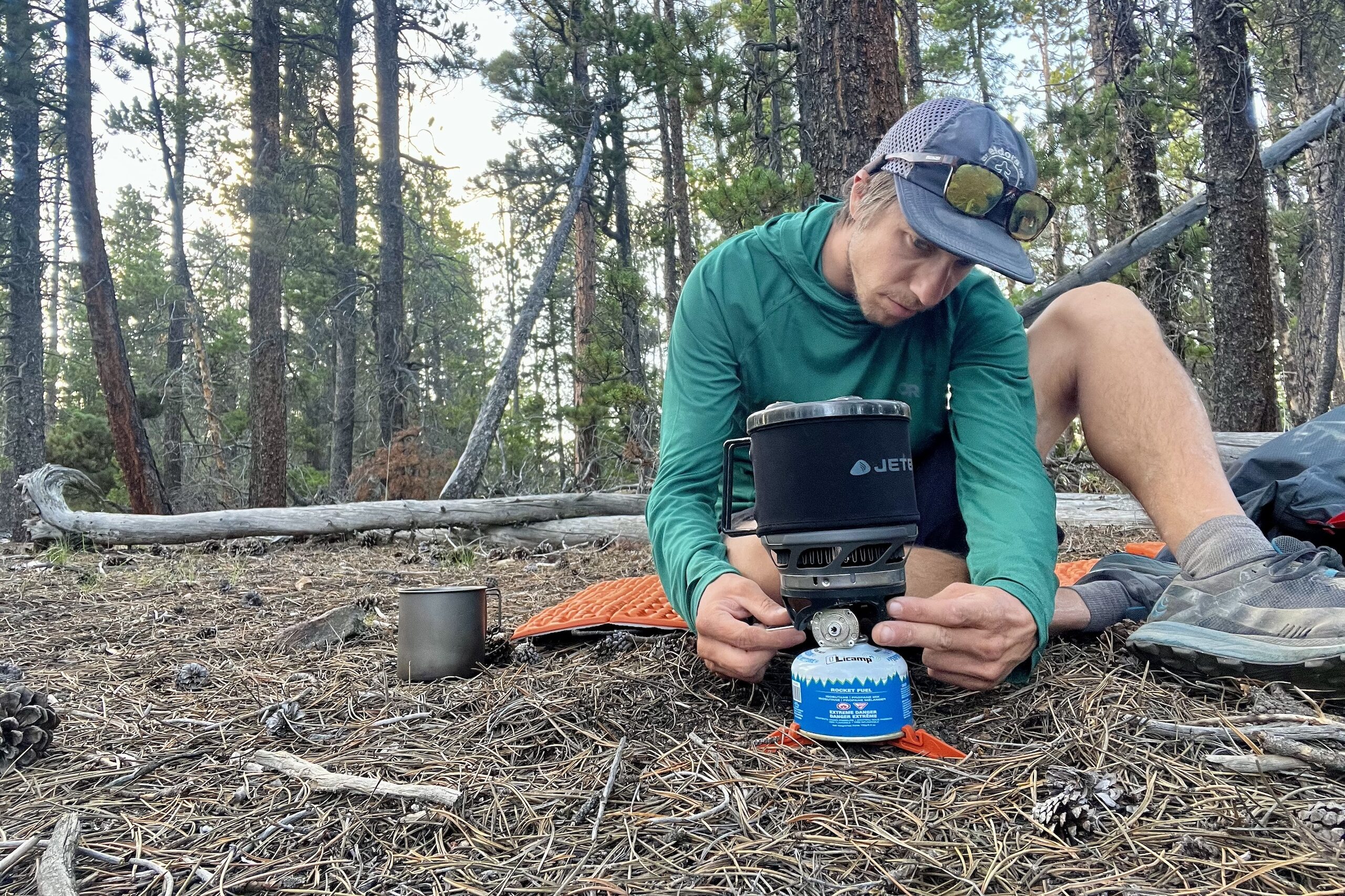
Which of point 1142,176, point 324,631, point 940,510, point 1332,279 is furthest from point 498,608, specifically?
point 1332,279

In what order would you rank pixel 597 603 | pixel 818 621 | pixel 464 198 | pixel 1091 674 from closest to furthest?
pixel 818 621 < pixel 1091 674 < pixel 597 603 < pixel 464 198

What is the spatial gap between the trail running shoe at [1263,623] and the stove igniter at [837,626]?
0.78 metres

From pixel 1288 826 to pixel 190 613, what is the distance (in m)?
3.69

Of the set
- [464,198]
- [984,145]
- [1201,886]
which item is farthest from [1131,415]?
[464,198]

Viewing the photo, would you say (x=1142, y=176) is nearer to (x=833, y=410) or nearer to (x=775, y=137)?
(x=775, y=137)

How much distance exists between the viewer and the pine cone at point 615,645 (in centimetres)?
231

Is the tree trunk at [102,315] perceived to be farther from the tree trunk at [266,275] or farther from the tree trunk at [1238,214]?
the tree trunk at [1238,214]

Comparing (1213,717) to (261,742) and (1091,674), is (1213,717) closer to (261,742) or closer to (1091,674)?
(1091,674)

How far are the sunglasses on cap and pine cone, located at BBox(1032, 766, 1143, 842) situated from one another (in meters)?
1.15

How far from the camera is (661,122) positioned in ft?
43.7

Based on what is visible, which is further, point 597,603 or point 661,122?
point 661,122

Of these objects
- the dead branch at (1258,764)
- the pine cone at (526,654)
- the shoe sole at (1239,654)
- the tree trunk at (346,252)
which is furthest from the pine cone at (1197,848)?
the tree trunk at (346,252)

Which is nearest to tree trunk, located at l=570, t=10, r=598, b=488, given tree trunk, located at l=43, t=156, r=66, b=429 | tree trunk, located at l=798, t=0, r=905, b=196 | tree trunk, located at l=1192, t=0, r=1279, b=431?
tree trunk, located at l=798, t=0, r=905, b=196

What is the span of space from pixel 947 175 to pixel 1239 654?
117cm
